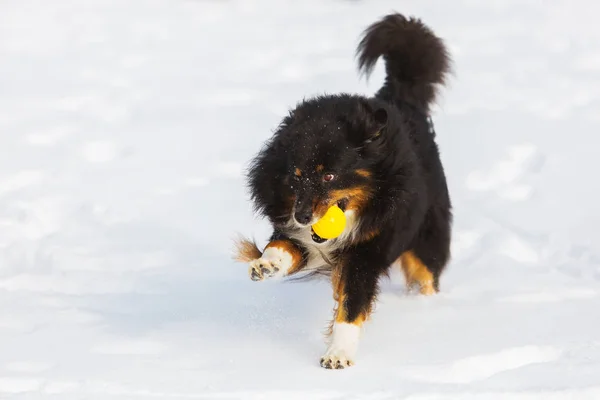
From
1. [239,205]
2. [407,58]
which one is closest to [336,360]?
[407,58]

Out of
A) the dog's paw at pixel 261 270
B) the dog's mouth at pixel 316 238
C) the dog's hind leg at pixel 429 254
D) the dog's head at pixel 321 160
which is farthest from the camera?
the dog's hind leg at pixel 429 254

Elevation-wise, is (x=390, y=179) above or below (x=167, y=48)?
below

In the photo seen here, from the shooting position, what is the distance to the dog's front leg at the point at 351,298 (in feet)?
16.0

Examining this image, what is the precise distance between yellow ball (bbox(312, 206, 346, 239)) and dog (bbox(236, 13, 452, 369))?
0.05m

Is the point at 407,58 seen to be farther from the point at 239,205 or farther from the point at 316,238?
the point at 239,205

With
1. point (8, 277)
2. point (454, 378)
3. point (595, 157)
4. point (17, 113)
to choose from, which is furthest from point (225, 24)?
point (454, 378)

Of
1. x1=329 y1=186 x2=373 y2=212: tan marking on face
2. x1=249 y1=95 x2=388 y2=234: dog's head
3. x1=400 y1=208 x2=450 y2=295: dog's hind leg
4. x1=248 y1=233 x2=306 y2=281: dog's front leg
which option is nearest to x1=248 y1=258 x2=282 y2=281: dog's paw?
x1=248 y1=233 x2=306 y2=281: dog's front leg

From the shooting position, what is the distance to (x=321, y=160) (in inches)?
194

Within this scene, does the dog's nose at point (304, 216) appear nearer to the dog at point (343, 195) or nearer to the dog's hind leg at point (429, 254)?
the dog at point (343, 195)

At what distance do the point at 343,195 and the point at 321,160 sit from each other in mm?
239

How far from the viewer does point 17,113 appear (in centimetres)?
985

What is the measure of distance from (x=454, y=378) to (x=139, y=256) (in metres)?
3.25

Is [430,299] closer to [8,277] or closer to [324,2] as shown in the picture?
[8,277]

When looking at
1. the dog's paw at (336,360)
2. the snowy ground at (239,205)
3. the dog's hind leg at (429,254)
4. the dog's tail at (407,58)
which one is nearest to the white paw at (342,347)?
the dog's paw at (336,360)
